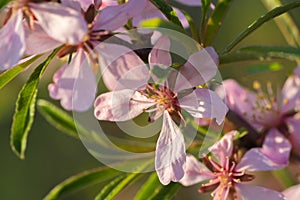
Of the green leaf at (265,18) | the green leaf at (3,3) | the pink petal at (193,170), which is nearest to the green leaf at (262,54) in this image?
the green leaf at (265,18)

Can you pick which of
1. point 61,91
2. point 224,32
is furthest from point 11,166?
point 61,91

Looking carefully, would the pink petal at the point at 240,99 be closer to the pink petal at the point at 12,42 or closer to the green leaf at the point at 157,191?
the green leaf at the point at 157,191

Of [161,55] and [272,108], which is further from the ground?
[161,55]

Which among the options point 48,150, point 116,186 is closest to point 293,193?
point 116,186

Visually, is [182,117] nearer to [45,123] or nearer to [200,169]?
[200,169]

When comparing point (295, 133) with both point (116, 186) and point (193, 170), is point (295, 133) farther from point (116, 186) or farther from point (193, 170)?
point (116, 186)

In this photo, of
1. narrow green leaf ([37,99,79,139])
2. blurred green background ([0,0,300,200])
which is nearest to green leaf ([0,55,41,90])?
narrow green leaf ([37,99,79,139])
